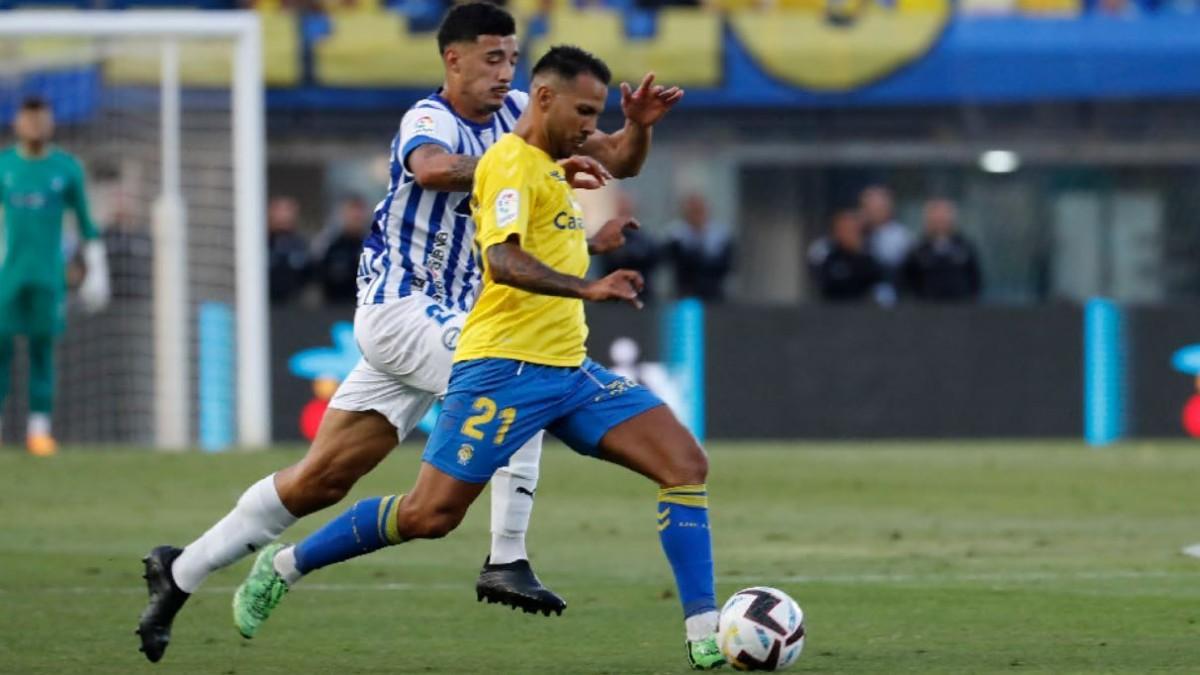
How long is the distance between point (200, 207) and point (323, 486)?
11679mm

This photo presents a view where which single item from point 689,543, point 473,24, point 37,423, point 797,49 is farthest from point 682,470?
point 797,49

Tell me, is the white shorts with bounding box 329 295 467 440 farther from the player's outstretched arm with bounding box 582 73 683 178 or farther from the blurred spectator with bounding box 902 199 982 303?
the blurred spectator with bounding box 902 199 982 303

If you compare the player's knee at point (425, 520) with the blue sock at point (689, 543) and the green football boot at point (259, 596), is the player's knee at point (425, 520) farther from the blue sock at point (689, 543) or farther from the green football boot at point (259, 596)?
the blue sock at point (689, 543)

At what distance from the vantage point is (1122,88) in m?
23.1

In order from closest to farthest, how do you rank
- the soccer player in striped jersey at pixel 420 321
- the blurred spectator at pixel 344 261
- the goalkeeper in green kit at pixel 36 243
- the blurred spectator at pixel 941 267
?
the soccer player in striped jersey at pixel 420 321 < the goalkeeper in green kit at pixel 36 243 < the blurred spectator at pixel 344 261 < the blurred spectator at pixel 941 267

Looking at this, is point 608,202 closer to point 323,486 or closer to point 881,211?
point 881,211

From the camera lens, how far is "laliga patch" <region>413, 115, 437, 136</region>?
7.81 metres

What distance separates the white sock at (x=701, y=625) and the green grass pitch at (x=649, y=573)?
0.14 meters

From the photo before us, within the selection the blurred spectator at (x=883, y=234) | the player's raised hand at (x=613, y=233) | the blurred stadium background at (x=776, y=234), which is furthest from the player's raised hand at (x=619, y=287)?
the blurred spectator at (x=883, y=234)

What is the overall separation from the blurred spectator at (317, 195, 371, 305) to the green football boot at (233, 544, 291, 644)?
12.8 meters

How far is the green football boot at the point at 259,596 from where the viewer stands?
7.64m

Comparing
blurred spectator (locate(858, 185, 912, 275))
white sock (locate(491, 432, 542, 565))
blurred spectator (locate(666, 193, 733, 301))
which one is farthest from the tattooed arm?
blurred spectator (locate(858, 185, 912, 275))

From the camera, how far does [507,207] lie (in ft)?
23.0

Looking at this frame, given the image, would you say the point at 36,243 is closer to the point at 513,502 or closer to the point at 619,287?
the point at 513,502
